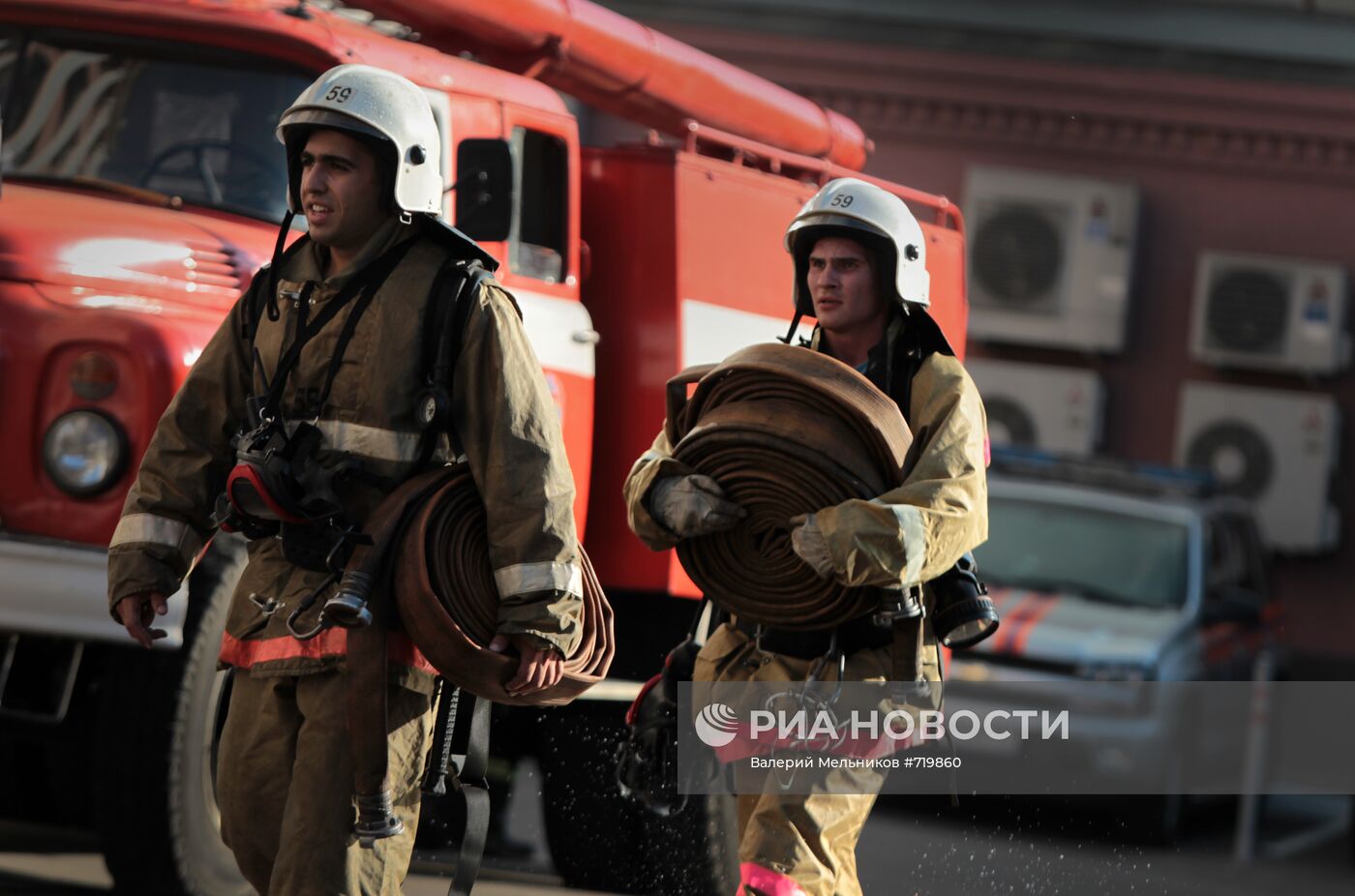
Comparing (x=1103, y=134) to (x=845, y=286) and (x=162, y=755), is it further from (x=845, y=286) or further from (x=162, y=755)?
(x=845, y=286)

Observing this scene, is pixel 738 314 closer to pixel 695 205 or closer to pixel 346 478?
pixel 695 205

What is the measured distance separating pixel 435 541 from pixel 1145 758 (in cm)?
772

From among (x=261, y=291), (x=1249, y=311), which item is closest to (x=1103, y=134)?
(x=1249, y=311)

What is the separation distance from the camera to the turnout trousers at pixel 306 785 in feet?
14.3

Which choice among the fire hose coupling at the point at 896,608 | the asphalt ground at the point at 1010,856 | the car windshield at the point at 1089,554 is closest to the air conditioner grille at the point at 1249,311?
the asphalt ground at the point at 1010,856

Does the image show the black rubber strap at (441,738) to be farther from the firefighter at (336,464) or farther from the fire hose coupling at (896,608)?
the fire hose coupling at (896,608)

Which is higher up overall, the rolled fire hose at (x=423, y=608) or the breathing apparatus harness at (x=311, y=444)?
the breathing apparatus harness at (x=311, y=444)

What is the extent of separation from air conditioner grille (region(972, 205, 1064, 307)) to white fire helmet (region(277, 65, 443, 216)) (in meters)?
14.1

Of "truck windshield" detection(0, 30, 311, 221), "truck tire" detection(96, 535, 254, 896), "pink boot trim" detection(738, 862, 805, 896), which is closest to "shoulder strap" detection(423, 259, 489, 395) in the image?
"pink boot trim" detection(738, 862, 805, 896)

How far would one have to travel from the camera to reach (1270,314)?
1814 centimetres

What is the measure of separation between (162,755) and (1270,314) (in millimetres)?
13640

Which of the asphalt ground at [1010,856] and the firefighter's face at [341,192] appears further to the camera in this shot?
the asphalt ground at [1010,856]

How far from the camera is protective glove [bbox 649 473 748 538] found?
16.2ft

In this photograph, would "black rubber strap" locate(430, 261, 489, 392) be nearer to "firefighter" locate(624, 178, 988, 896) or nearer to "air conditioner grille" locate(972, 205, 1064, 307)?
"firefighter" locate(624, 178, 988, 896)
